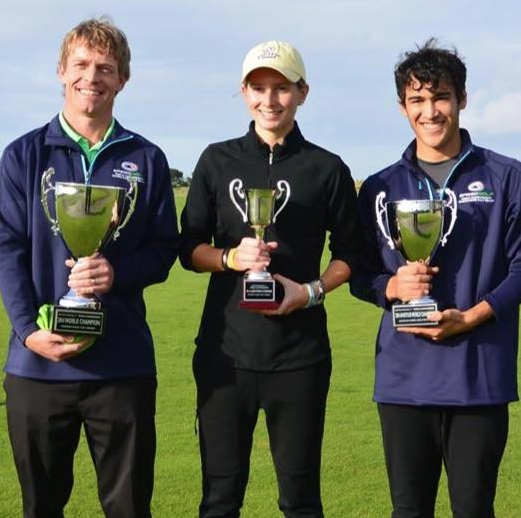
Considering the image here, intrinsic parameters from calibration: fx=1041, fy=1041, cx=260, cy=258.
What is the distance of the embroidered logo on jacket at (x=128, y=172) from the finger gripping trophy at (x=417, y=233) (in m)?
0.93

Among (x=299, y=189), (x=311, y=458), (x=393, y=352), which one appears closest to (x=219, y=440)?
(x=311, y=458)

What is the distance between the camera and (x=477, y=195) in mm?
3842

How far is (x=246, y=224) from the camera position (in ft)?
13.0

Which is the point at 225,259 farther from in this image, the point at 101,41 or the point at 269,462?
the point at 269,462

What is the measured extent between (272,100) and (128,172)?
0.63m

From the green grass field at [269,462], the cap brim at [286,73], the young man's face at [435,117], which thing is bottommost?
the green grass field at [269,462]

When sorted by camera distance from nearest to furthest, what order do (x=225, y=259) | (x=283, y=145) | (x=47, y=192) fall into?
(x=47, y=192), (x=225, y=259), (x=283, y=145)

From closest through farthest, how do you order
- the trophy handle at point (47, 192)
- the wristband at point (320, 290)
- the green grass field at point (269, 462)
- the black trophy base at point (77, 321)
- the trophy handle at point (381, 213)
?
1. the black trophy base at point (77, 321)
2. the trophy handle at point (47, 192)
3. the wristband at point (320, 290)
4. the trophy handle at point (381, 213)
5. the green grass field at point (269, 462)

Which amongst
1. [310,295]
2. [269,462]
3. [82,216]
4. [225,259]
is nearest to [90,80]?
[82,216]

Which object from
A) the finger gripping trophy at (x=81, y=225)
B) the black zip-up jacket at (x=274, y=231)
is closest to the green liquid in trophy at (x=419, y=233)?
the black zip-up jacket at (x=274, y=231)

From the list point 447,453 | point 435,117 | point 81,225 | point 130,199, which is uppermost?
point 435,117

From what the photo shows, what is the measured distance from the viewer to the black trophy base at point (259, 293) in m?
3.72

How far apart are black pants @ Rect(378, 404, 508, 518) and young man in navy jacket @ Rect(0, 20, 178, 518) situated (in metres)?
0.91

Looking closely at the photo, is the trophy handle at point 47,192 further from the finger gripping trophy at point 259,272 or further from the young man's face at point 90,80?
the finger gripping trophy at point 259,272
